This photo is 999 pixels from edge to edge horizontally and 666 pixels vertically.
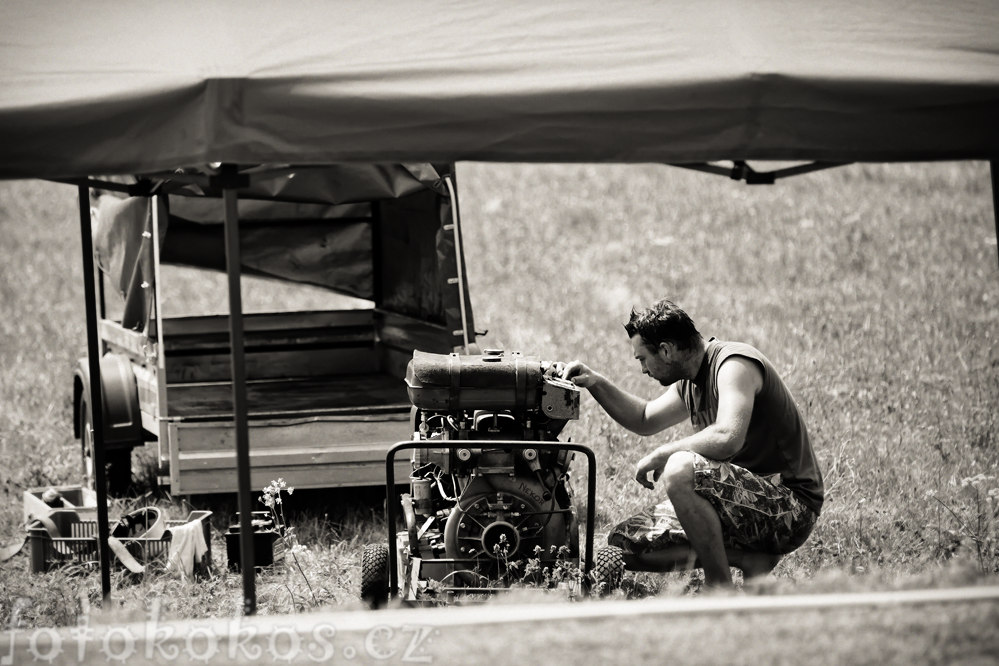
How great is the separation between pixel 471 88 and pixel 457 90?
0.05m

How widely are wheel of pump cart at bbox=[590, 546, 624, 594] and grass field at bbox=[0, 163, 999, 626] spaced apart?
531 millimetres

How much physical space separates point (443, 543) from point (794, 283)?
821cm

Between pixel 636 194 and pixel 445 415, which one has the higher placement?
pixel 636 194

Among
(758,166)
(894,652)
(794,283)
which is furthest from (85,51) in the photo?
(758,166)

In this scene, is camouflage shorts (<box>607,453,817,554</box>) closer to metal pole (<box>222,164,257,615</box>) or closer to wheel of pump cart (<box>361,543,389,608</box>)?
wheel of pump cart (<box>361,543,389,608</box>)

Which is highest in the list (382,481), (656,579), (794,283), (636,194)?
(636,194)

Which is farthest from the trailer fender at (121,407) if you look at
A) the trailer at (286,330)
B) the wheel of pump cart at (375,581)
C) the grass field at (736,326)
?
the wheel of pump cart at (375,581)

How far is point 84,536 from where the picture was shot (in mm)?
6254

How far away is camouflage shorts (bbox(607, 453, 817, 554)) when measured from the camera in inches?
191

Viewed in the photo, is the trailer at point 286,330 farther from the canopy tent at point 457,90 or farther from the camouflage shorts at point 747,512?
the camouflage shorts at point 747,512

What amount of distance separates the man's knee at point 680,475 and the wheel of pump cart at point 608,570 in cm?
40

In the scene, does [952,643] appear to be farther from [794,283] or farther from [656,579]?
[794,283]

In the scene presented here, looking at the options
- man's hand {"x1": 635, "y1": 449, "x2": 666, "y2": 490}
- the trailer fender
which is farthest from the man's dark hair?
the trailer fender

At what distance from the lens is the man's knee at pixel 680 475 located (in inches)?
189
